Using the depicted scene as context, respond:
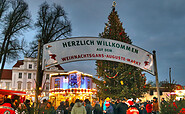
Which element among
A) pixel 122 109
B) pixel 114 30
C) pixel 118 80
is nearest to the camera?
pixel 122 109

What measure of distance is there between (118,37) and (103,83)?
16.2 feet

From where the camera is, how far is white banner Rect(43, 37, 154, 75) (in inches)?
325

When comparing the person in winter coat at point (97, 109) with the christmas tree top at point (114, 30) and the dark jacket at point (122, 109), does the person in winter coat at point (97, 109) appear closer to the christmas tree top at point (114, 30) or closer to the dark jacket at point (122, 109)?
the dark jacket at point (122, 109)

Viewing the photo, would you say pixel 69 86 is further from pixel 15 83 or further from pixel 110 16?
pixel 15 83

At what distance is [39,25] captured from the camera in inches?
1029

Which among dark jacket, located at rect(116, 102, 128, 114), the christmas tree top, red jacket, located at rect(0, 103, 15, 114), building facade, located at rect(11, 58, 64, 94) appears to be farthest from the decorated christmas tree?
building facade, located at rect(11, 58, 64, 94)

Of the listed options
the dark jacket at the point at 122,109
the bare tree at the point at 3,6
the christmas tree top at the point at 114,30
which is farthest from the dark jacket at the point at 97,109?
the bare tree at the point at 3,6

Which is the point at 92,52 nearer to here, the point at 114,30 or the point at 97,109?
the point at 97,109

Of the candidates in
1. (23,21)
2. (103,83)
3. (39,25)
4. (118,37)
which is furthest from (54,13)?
(103,83)

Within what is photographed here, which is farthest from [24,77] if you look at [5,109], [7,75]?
[5,109]

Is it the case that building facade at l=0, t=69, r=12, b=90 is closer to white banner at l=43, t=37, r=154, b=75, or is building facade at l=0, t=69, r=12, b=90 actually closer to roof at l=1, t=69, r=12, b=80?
roof at l=1, t=69, r=12, b=80

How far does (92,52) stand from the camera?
8828mm

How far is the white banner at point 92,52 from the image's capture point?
27.1 ft

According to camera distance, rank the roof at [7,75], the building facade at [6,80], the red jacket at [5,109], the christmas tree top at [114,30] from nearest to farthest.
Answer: the red jacket at [5,109], the christmas tree top at [114,30], the building facade at [6,80], the roof at [7,75]
